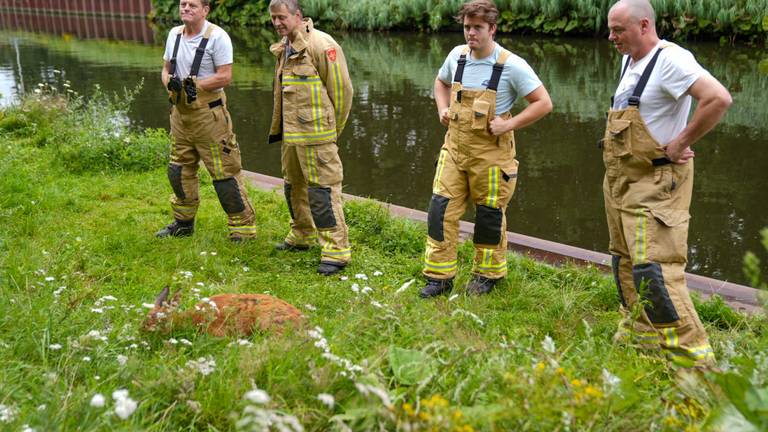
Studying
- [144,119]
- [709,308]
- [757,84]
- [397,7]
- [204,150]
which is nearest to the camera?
[709,308]

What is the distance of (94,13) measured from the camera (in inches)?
1892

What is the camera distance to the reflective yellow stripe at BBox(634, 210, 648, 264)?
4.08 metres

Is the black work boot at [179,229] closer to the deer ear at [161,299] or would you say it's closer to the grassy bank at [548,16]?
the deer ear at [161,299]

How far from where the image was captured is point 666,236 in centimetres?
405

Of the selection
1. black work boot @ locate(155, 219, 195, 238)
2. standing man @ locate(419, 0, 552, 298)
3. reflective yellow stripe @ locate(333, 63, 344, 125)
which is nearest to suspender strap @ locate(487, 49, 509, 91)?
standing man @ locate(419, 0, 552, 298)

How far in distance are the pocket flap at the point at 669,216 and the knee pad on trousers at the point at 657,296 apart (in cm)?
23

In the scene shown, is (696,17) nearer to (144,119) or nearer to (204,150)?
(144,119)

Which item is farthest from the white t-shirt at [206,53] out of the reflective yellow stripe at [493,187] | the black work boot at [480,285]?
the black work boot at [480,285]

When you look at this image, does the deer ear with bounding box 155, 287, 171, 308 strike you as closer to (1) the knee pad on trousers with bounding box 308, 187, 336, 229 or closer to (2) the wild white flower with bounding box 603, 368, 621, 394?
(1) the knee pad on trousers with bounding box 308, 187, 336, 229

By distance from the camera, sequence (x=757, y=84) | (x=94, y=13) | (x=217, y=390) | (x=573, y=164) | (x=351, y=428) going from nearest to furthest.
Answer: (x=351, y=428) < (x=217, y=390) < (x=573, y=164) < (x=757, y=84) < (x=94, y=13)

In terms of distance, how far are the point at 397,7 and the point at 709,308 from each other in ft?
86.4

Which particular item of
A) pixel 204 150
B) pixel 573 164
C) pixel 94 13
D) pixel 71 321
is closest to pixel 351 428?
pixel 71 321

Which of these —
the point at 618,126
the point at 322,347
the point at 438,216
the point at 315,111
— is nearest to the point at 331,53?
the point at 315,111

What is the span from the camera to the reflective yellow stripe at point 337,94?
5434 mm
